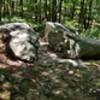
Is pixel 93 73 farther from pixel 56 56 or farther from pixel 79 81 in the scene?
pixel 56 56

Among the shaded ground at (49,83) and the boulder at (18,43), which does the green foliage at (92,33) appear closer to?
the boulder at (18,43)

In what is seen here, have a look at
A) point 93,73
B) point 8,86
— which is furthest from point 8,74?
point 93,73

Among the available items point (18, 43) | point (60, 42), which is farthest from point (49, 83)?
point (60, 42)

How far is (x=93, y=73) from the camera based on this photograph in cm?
654

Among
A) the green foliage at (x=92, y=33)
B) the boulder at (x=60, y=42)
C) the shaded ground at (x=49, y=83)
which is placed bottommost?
the green foliage at (x=92, y=33)

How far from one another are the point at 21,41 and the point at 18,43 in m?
0.11

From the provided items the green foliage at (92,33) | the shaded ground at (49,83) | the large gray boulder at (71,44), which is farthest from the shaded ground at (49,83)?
the green foliage at (92,33)

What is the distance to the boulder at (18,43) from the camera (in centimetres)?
655

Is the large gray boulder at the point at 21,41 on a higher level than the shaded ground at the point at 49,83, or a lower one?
higher

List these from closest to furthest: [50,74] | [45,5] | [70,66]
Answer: [50,74], [70,66], [45,5]

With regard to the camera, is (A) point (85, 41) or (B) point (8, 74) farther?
(A) point (85, 41)

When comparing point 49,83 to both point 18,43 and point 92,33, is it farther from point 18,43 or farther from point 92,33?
point 92,33

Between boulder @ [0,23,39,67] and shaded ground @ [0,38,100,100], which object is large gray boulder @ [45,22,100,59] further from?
shaded ground @ [0,38,100,100]

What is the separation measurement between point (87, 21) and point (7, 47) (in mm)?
6740
